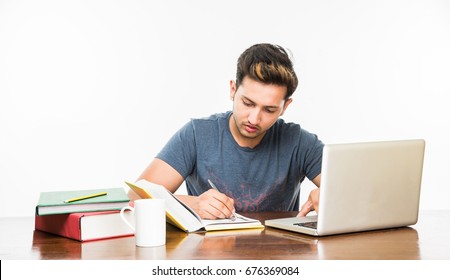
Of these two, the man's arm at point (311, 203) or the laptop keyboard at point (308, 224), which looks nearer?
the laptop keyboard at point (308, 224)

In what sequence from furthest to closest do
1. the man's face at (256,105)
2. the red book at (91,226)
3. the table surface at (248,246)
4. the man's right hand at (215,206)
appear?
the man's face at (256,105), the man's right hand at (215,206), the red book at (91,226), the table surface at (248,246)

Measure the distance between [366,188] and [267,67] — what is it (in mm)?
714

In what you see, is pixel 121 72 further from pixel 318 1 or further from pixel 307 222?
pixel 307 222

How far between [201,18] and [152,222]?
114 inches

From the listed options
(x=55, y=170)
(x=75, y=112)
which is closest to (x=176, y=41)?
(x=75, y=112)

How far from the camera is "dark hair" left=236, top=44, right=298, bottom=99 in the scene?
6.87 feet

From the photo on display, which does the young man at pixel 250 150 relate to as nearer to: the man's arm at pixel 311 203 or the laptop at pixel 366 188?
the man's arm at pixel 311 203

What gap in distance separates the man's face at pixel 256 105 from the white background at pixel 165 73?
1888 millimetres

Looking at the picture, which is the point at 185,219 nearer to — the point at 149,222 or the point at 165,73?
the point at 149,222

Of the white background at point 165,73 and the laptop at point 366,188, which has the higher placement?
the white background at point 165,73

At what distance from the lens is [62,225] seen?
1503 mm

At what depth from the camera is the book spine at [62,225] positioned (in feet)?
4.70

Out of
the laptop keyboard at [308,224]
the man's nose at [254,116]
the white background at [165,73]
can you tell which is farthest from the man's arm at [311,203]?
the white background at [165,73]

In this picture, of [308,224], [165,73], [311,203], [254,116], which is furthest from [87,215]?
[165,73]
